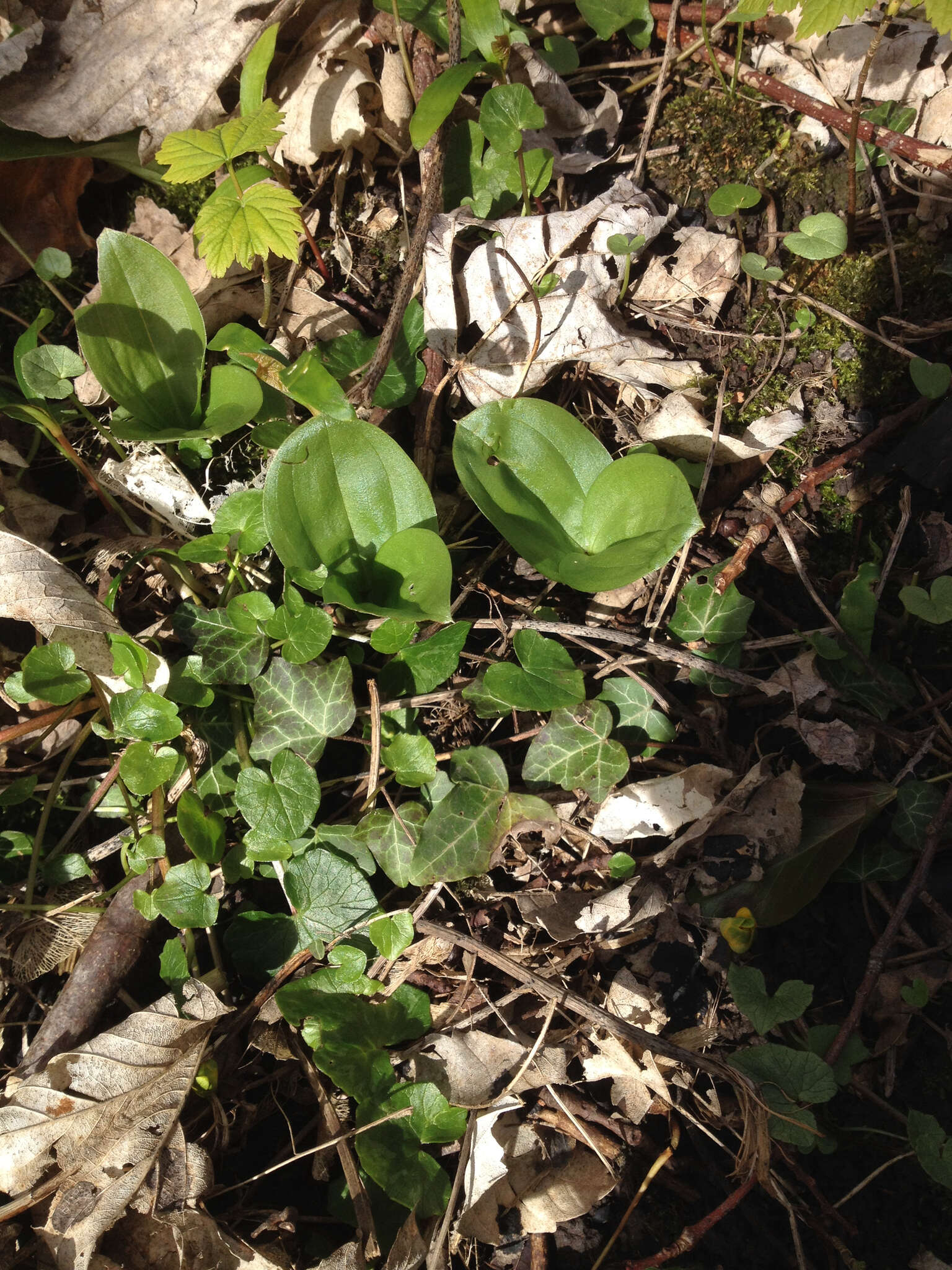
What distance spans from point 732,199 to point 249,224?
112cm

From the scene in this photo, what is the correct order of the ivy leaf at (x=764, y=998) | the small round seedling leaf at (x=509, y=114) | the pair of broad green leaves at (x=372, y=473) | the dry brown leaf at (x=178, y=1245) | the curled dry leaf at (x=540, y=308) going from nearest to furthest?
the dry brown leaf at (x=178, y=1245) → the ivy leaf at (x=764, y=998) → the pair of broad green leaves at (x=372, y=473) → the small round seedling leaf at (x=509, y=114) → the curled dry leaf at (x=540, y=308)

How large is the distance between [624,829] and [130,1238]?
44.7 inches

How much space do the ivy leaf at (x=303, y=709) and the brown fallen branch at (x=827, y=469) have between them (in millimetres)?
902

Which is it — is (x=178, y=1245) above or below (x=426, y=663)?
below

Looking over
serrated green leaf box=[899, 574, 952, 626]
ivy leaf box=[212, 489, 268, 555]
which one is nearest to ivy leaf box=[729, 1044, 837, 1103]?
serrated green leaf box=[899, 574, 952, 626]

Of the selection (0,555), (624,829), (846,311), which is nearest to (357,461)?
(0,555)

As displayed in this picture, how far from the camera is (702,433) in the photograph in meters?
1.82

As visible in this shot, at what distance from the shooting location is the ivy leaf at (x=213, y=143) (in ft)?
5.47

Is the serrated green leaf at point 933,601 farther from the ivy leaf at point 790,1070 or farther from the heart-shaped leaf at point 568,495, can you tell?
the ivy leaf at point 790,1070

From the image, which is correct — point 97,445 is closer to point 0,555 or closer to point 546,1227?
point 0,555

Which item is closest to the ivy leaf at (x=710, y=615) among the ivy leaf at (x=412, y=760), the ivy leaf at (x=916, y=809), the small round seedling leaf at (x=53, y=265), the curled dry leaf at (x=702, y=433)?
the curled dry leaf at (x=702, y=433)

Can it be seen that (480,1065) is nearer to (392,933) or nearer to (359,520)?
(392,933)

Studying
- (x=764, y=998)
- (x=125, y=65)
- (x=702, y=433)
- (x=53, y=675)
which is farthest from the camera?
(x=125, y=65)

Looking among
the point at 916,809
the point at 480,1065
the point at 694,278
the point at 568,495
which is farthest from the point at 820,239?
the point at 480,1065
